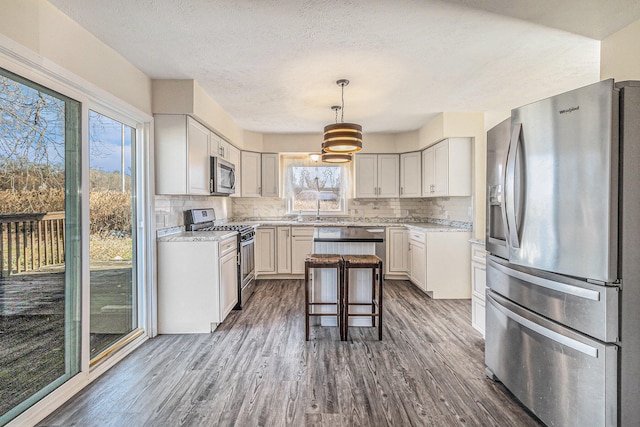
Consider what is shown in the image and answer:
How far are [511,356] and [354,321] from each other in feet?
5.06

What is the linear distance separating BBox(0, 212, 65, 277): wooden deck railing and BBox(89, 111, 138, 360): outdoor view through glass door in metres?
0.35

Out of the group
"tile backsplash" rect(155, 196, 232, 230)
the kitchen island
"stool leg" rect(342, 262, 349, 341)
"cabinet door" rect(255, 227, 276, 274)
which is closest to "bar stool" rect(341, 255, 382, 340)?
"stool leg" rect(342, 262, 349, 341)

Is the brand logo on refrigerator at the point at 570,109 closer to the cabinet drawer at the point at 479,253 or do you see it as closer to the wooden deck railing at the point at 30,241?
the cabinet drawer at the point at 479,253

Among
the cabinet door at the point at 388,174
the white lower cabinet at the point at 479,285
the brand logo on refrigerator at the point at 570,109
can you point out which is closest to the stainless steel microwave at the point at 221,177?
the cabinet door at the point at 388,174

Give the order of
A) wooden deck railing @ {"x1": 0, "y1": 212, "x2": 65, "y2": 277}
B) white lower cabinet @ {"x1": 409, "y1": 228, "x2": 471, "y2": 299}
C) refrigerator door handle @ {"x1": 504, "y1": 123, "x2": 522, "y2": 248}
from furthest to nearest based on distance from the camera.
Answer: white lower cabinet @ {"x1": 409, "y1": 228, "x2": 471, "y2": 299} < refrigerator door handle @ {"x1": 504, "y1": 123, "x2": 522, "y2": 248} < wooden deck railing @ {"x1": 0, "y1": 212, "x2": 65, "y2": 277}

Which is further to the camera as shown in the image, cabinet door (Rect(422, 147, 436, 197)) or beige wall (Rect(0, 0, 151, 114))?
cabinet door (Rect(422, 147, 436, 197))

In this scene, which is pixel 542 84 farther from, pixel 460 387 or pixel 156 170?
pixel 156 170

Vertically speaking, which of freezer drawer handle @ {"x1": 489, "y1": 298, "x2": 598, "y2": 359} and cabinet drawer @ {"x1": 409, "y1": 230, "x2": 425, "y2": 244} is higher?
cabinet drawer @ {"x1": 409, "y1": 230, "x2": 425, "y2": 244}

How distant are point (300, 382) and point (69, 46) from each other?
106 inches

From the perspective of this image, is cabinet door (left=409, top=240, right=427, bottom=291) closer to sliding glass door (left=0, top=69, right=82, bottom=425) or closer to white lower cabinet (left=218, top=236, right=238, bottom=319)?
white lower cabinet (left=218, top=236, right=238, bottom=319)

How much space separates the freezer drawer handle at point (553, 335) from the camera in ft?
4.86

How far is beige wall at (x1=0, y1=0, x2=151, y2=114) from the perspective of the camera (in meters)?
1.68

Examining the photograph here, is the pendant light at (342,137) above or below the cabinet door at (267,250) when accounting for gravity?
above

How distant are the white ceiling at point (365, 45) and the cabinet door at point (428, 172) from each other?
1.12 metres
